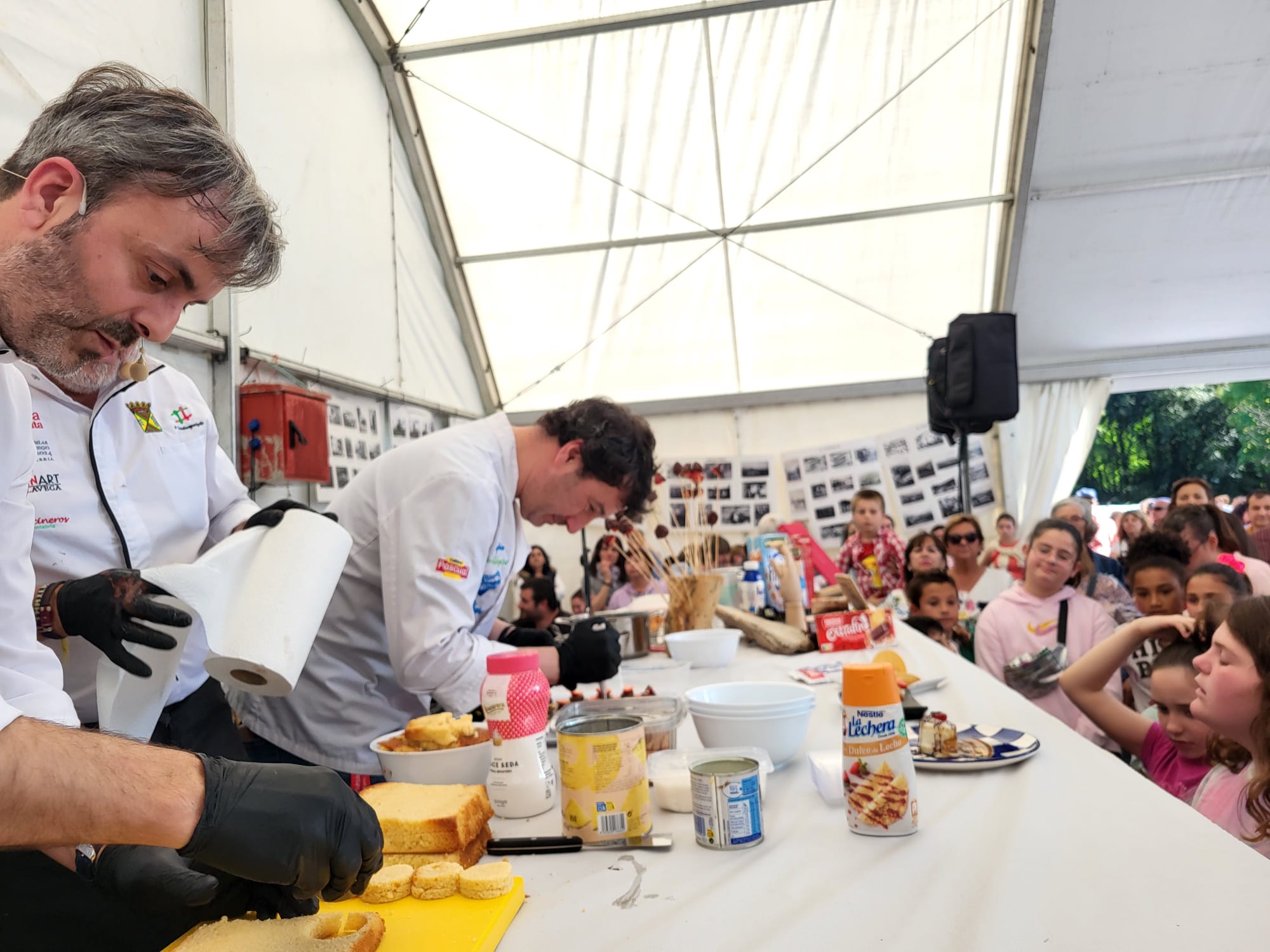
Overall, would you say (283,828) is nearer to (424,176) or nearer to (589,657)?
(589,657)

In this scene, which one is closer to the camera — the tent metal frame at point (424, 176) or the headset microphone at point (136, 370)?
the headset microphone at point (136, 370)

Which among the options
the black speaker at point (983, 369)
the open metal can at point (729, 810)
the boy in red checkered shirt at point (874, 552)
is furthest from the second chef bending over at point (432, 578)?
the boy in red checkered shirt at point (874, 552)

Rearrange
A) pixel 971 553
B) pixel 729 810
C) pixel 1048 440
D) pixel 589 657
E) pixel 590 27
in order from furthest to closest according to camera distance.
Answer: pixel 1048 440, pixel 590 27, pixel 971 553, pixel 589 657, pixel 729 810

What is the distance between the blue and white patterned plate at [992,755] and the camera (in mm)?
1091

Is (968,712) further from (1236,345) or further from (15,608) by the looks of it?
(1236,345)

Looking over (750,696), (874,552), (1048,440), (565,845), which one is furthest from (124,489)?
(1048,440)

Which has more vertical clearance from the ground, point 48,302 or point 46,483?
point 48,302

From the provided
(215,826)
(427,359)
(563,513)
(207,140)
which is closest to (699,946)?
(215,826)

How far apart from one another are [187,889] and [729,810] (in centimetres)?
52

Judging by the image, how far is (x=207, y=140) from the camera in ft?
3.18

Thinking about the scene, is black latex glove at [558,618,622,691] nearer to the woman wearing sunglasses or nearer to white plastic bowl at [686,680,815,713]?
white plastic bowl at [686,680,815,713]

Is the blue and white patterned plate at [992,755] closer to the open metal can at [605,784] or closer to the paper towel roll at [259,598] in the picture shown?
the open metal can at [605,784]

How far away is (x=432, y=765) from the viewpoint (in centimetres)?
107

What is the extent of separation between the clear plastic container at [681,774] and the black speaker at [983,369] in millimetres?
3411
